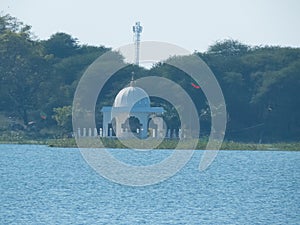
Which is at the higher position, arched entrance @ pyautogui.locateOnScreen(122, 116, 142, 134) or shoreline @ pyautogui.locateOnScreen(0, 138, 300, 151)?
arched entrance @ pyautogui.locateOnScreen(122, 116, 142, 134)

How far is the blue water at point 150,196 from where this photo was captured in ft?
106

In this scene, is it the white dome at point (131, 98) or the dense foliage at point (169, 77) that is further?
the dense foliage at point (169, 77)

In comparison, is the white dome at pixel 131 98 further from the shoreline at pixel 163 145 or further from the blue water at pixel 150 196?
the blue water at pixel 150 196

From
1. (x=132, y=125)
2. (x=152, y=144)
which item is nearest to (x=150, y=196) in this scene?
(x=152, y=144)

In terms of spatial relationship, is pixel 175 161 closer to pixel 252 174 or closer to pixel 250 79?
pixel 252 174

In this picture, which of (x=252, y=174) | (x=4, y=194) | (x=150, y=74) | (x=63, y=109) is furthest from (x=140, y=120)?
(x=4, y=194)

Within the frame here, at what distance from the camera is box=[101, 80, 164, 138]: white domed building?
78.6 m

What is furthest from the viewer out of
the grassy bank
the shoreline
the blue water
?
the grassy bank

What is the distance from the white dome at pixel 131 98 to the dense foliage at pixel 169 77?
263cm

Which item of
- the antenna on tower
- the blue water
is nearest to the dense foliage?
the antenna on tower

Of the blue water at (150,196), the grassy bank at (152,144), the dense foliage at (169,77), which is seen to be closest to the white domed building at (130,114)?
the dense foliage at (169,77)

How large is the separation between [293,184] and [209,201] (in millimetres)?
9431

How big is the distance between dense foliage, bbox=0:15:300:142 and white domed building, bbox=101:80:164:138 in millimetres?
2114

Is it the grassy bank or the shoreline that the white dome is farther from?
the shoreline
